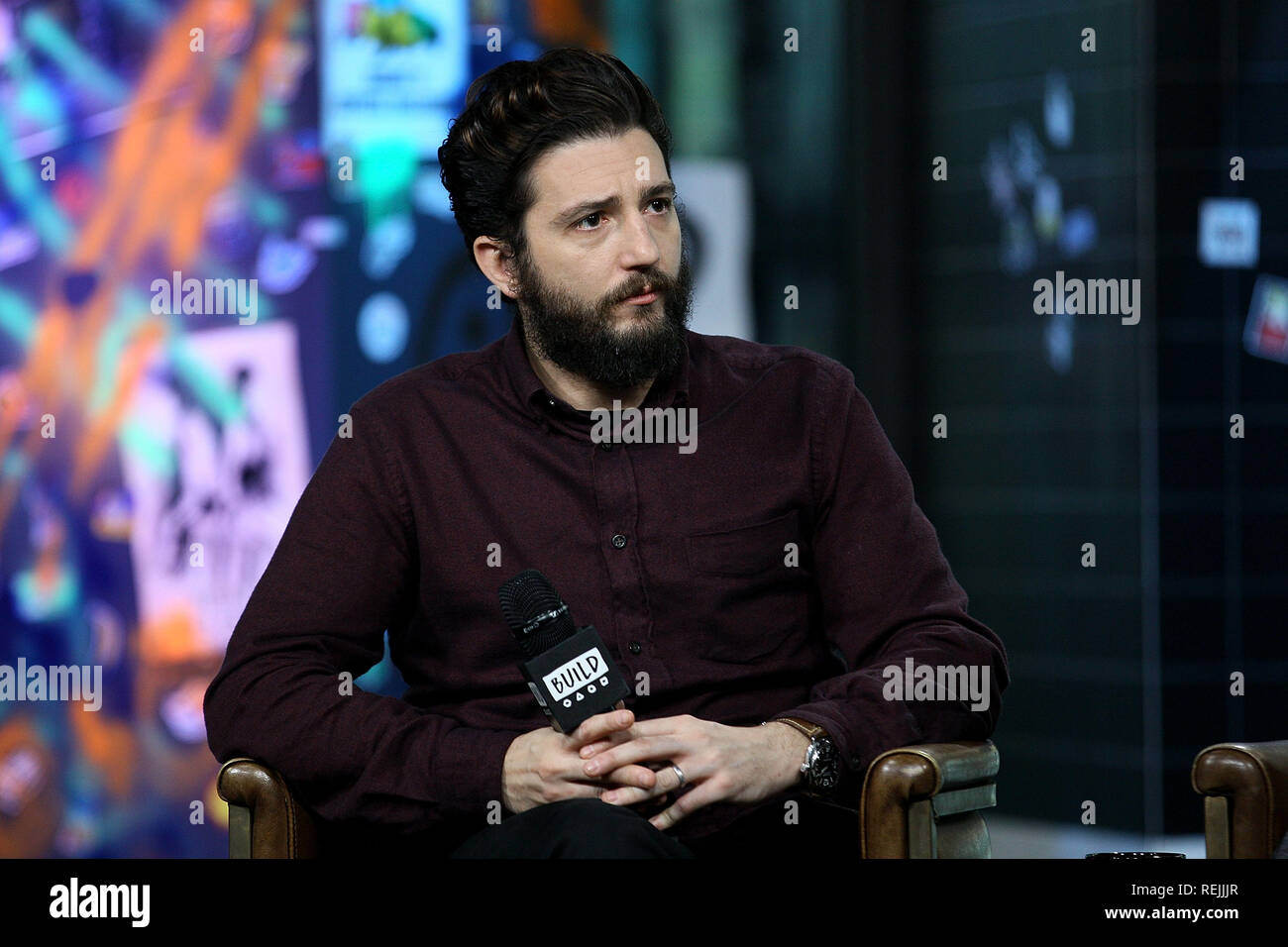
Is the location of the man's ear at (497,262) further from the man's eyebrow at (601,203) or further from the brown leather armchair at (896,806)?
the brown leather armchair at (896,806)

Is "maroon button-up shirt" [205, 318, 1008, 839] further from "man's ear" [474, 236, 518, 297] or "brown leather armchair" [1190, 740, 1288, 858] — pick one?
"brown leather armchair" [1190, 740, 1288, 858]

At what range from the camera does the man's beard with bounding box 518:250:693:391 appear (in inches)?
90.4

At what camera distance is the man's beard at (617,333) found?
90.4 inches

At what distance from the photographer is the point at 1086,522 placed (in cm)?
445

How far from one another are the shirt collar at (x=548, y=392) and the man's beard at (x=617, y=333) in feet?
0.06

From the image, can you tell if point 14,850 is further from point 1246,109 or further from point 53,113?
point 1246,109

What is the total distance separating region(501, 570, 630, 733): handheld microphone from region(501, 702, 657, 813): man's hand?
28 mm

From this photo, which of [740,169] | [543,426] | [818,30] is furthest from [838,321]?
[543,426]

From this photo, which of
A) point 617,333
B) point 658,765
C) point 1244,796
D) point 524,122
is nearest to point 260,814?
point 658,765

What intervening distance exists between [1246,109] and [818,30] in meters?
1.27

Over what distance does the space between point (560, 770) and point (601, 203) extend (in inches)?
32.6

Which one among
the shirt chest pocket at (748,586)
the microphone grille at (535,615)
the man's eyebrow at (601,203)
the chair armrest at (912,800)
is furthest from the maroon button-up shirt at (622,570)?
the microphone grille at (535,615)
